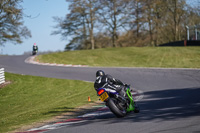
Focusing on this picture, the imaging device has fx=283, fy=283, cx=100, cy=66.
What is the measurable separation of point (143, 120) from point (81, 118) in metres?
2.21

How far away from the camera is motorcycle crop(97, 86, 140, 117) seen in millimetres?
7547

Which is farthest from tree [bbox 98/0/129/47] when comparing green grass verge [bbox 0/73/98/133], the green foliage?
green grass verge [bbox 0/73/98/133]

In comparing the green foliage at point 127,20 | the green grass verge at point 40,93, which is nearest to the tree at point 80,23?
the green foliage at point 127,20

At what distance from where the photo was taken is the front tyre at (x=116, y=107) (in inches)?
296

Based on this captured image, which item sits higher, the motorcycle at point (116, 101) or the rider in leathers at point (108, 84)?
the rider in leathers at point (108, 84)

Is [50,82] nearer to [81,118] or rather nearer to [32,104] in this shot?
[32,104]

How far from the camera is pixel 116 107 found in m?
7.58

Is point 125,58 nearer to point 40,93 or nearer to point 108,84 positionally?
point 40,93

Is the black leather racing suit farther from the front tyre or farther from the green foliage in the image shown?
the green foliage

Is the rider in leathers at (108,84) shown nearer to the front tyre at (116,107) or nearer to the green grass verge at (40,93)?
the front tyre at (116,107)

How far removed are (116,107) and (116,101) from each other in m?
0.28

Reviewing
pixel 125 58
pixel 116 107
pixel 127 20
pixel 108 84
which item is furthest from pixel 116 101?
pixel 127 20

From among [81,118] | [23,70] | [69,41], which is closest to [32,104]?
[81,118]

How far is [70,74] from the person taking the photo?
2344 centimetres
